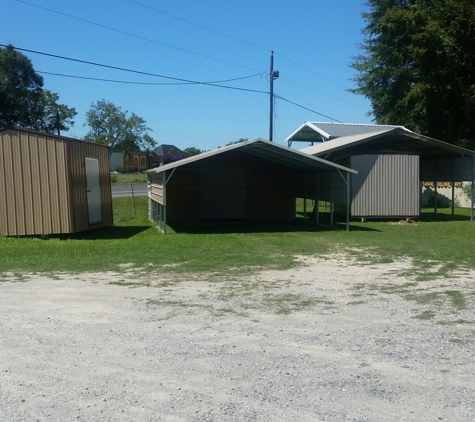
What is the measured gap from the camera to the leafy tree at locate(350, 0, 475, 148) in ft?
86.1

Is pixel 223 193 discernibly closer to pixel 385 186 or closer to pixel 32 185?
pixel 385 186

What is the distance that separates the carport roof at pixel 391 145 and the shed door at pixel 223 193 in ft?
9.89

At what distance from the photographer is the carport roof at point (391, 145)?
19.2m

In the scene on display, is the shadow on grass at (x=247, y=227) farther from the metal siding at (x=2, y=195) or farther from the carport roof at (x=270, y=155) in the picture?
the metal siding at (x=2, y=195)

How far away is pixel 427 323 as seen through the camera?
5832 millimetres

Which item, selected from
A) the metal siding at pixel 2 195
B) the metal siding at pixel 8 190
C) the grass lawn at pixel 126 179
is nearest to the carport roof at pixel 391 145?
the metal siding at pixel 8 190

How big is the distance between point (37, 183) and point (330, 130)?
2055cm

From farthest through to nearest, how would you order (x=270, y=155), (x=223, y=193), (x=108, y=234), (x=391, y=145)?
(x=391, y=145), (x=223, y=193), (x=270, y=155), (x=108, y=234)

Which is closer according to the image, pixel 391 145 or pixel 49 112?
pixel 391 145

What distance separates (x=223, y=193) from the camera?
19969 mm

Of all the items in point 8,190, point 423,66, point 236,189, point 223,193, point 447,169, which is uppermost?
point 423,66

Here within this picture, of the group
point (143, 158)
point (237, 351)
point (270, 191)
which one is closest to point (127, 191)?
point (270, 191)

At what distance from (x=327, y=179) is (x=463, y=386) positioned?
14.4 meters

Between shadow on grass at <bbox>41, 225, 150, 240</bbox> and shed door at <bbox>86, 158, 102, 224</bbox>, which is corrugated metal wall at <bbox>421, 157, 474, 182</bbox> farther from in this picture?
shed door at <bbox>86, 158, 102, 224</bbox>
